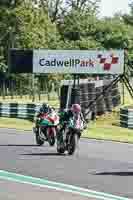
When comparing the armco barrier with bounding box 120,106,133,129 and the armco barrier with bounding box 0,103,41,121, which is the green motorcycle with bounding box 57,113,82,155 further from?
the armco barrier with bounding box 0,103,41,121

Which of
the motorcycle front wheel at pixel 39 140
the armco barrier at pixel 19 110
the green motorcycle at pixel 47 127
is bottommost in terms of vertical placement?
the armco barrier at pixel 19 110

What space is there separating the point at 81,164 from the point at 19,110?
23.5 m

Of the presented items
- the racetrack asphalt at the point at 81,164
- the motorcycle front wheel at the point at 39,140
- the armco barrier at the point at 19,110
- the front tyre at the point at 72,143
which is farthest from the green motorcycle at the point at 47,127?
the armco barrier at the point at 19,110

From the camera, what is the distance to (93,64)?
38.8 meters

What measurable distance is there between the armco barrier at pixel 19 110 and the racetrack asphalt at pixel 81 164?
1420cm

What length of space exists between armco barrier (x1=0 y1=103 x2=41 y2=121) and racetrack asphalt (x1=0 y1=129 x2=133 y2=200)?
46.6ft

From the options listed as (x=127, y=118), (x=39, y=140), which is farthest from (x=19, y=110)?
(x=39, y=140)

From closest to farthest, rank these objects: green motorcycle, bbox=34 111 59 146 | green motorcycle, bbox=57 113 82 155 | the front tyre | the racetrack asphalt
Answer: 1. the racetrack asphalt
2. green motorcycle, bbox=57 113 82 155
3. the front tyre
4. green motorcycle, bbox=34 111 59 146

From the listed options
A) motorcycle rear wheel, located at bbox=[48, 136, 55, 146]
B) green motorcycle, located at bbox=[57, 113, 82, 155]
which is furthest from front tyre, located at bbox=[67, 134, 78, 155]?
motorcycle rear wheel, located at bbox=[48, 136, 55, 146]

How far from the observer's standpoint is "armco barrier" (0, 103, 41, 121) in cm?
4050

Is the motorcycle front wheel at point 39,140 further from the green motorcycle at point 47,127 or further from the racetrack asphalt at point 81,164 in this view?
the racetrack asphalt at point 81,164

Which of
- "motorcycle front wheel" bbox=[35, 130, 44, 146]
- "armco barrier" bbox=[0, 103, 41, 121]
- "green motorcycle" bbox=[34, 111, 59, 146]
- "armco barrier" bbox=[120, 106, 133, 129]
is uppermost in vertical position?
"green motorcycle" bbox=[34, 111, 59, 146]

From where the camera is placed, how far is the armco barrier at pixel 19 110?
40.5 m

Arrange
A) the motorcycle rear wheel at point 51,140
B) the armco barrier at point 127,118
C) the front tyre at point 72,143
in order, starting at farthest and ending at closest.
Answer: the armco barrier at point 127,118, the motorcycle rear wheel at point 51,140, the front tyre at point 72,143
